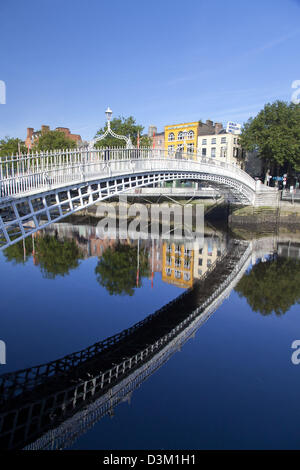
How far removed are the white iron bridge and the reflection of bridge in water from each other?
11.3ft

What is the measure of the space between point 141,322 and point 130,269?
5.79 m

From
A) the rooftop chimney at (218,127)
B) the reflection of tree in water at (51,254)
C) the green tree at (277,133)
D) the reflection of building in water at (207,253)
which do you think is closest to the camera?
the reflection of tree in water at (51,254)

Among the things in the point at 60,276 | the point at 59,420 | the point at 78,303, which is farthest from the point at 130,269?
the point at 59,420

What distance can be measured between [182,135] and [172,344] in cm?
3740

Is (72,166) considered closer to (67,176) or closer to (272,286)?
(67,176)

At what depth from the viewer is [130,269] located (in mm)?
14883

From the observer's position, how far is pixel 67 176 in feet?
32.8

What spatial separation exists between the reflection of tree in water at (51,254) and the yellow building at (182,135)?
76.5 feet

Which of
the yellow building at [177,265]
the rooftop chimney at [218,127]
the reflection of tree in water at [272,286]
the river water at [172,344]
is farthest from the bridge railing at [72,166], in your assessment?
the rooftop chimney at [218,127]

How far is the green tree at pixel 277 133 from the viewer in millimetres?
28578

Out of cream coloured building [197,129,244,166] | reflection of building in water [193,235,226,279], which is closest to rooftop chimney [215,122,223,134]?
cream coloured building [197,129,244,166]

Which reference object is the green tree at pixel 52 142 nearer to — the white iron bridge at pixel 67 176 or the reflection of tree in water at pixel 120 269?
the reflection of tree in water at pixel 120 269

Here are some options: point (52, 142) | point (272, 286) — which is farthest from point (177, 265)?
point (52, 142)

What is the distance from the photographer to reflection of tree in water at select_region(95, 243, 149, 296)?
1240 centimetres
